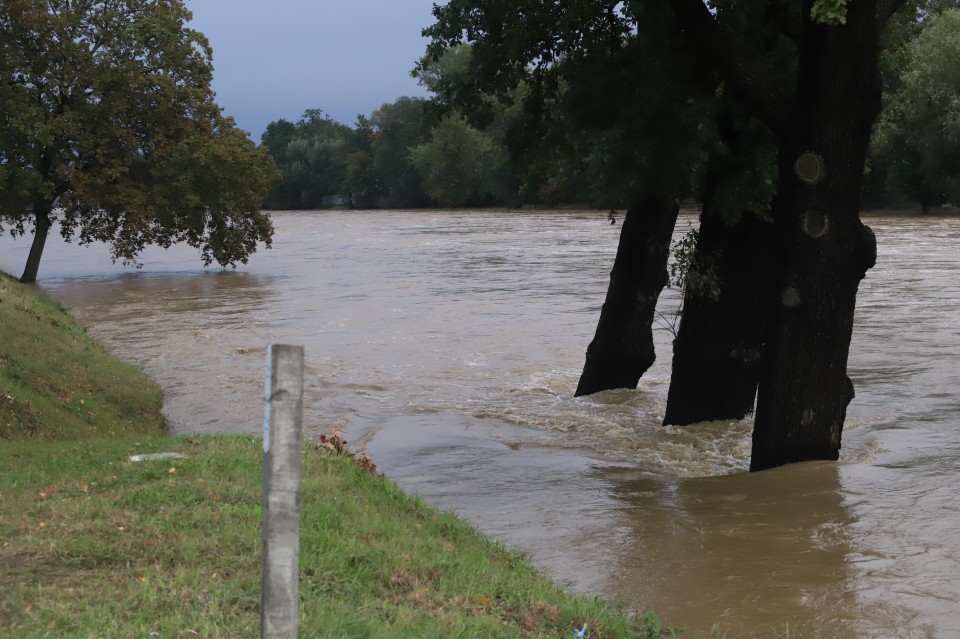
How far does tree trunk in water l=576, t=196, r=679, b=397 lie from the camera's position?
14500mm

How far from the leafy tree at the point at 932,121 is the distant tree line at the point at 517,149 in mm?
80

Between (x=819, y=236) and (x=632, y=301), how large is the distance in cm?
523

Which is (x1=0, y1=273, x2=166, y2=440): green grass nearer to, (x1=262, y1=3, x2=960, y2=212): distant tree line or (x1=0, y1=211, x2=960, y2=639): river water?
(x1=0, y1=211, x2=960, y2=639): river water

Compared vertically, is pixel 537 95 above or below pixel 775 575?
above

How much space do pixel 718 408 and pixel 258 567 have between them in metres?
8.52

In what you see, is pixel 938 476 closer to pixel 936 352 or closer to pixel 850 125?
pixel 850 125

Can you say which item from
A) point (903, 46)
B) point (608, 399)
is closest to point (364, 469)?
point (608, 399)

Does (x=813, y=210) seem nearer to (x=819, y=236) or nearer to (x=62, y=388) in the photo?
(x=819, y=236)

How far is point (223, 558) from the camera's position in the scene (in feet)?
17.6

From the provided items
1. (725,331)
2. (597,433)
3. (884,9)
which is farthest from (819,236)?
(597,433)

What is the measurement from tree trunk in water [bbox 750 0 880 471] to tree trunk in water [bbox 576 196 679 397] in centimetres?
447

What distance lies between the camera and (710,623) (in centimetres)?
637

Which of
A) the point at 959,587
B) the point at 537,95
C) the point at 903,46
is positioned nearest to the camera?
the point at 959,587

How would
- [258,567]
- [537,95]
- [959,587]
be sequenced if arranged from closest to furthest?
[258,567] → [959,587] → [537,95]
